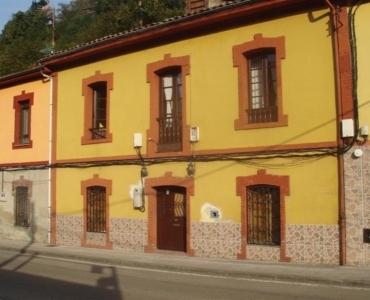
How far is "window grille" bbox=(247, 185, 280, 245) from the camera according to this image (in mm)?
15427

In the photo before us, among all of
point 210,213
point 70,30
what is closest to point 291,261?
point 210,213

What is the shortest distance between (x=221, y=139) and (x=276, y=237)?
3.01 metres

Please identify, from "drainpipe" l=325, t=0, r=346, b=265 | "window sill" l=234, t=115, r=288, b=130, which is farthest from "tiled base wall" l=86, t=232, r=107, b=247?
"drainpipe" l=325, t=0, r=346, b=265

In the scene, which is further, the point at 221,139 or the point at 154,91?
the point at 154,91

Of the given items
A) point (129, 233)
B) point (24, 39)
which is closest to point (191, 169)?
point (129, 233)

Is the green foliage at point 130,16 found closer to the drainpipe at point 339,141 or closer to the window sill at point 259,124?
the window sill at point 259,124

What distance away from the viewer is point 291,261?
14.8 meters

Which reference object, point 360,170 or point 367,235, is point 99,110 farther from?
point 367,235

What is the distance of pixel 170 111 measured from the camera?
18.1 m

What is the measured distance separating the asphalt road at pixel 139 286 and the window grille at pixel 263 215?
2481 mm

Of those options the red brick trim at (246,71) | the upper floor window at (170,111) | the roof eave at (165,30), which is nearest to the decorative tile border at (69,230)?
the upper floor window at (170,111)

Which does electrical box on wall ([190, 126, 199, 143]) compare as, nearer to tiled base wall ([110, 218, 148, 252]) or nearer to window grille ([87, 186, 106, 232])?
tiled base wall ([110, 218, 148, 252])

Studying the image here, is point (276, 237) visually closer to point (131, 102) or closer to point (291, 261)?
point (291, 261)

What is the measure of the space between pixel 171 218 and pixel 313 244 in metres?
4.74
